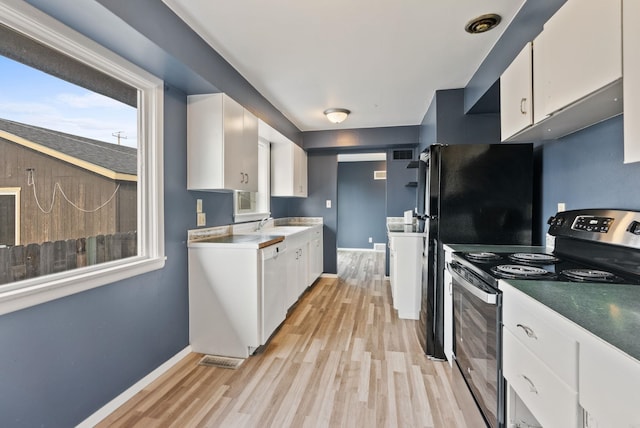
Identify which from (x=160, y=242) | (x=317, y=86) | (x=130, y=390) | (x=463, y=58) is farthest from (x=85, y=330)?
(x=463, y=58)

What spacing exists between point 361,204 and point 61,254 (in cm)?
637

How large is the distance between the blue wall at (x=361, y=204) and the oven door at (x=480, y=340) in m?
5.60

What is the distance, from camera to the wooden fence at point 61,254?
134cm

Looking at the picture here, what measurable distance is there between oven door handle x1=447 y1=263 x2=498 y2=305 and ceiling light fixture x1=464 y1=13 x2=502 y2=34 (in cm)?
155

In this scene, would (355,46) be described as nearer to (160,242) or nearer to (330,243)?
(160,242)

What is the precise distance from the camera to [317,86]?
2910 millimetres

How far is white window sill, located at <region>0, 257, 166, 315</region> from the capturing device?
1.28 meters

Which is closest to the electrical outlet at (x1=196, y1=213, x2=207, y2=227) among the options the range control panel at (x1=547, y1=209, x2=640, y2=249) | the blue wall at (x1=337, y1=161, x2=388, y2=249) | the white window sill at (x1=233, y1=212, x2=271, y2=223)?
the white window sill at (x1=233, y1=212, x2=271, y2=223)

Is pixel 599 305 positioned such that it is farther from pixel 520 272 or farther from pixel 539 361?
pixel 520 272

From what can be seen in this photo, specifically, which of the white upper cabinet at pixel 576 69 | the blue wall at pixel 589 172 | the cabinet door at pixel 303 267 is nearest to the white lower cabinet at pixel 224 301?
the cabinet door at pixel 303 267

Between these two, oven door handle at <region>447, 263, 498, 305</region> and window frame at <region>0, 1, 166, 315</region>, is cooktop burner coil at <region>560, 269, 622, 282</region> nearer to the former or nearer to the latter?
oven door handle at <region>447, 263, 498, 305</region>

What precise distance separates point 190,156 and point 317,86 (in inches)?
54.4

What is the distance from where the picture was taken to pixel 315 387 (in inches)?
77.2

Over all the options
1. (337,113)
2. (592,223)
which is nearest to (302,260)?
(337,113)
